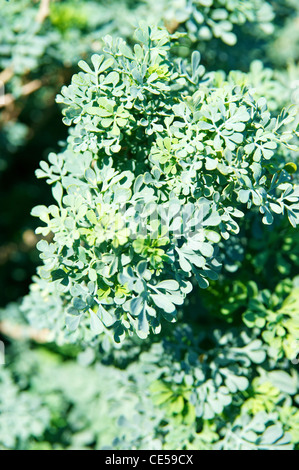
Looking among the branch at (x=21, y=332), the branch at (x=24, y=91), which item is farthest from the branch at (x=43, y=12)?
the branch at (x=21, y=332)

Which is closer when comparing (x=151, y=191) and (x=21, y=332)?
(x=151, y=191)

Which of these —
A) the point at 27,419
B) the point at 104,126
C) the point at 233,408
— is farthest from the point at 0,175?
the point at 233,408

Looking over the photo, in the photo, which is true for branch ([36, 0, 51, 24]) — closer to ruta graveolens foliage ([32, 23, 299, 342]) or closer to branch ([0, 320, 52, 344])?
ruta graveolens foliage ([32, 23, 299, 342])

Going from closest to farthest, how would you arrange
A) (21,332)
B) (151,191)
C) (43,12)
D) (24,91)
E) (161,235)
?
(161,235) < (151,191) < (43,12) < (24,91) < (21,332)

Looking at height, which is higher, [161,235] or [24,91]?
[24,91]

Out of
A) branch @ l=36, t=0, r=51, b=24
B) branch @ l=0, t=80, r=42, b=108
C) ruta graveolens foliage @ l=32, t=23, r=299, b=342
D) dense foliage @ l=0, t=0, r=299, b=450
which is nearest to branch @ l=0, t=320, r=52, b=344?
dense foliage @ l=0, t=0, r=299, b=450

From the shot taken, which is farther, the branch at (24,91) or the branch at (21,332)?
the branch at (21,332)

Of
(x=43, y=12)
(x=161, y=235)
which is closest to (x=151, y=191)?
(x=161, y=235)

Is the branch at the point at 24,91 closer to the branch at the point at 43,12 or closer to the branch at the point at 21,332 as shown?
the branch at the point at 43,12

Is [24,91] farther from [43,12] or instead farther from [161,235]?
[161,235]

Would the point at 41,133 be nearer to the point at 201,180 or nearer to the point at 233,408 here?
the point at 201,180
